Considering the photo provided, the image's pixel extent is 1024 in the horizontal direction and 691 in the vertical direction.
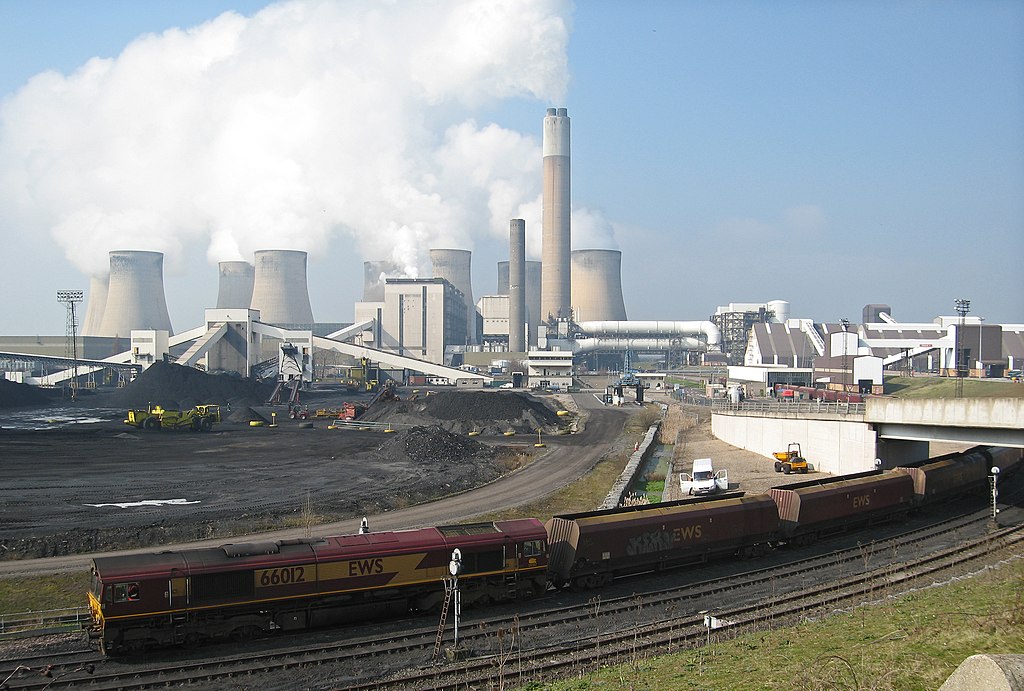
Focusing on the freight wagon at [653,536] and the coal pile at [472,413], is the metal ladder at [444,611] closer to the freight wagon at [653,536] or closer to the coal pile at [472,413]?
the freight wagon at [653,536]

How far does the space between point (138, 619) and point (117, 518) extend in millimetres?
19853

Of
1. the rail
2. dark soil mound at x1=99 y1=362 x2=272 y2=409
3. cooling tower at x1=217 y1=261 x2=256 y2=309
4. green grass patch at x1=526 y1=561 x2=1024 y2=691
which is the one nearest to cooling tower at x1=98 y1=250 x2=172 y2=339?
cooling tower at x1=217 y1=261 x2=256 y2=309

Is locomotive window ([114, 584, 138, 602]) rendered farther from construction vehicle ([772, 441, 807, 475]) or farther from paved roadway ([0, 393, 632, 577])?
construction vehicle ([772, 441, 807, 475])

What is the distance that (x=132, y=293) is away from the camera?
141m

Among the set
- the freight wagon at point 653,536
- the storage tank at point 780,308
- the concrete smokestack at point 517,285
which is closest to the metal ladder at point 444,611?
the freight wagon at point 653,536

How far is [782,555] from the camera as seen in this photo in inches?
1053

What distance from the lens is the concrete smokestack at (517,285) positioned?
163 meters

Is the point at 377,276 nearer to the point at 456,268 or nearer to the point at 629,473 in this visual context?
the point at 456,268

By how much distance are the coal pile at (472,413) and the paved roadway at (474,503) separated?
9.55 metres

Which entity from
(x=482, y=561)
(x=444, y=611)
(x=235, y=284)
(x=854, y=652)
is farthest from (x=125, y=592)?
(x=235, y=284)

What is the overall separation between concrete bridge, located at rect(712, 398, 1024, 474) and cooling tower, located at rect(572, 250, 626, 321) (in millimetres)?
119444

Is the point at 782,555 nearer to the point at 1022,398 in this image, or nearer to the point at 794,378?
the point at 1022,398

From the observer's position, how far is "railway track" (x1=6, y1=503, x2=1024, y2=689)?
15.9 metres

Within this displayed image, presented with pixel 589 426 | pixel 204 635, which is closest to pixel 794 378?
pixel 589 426
